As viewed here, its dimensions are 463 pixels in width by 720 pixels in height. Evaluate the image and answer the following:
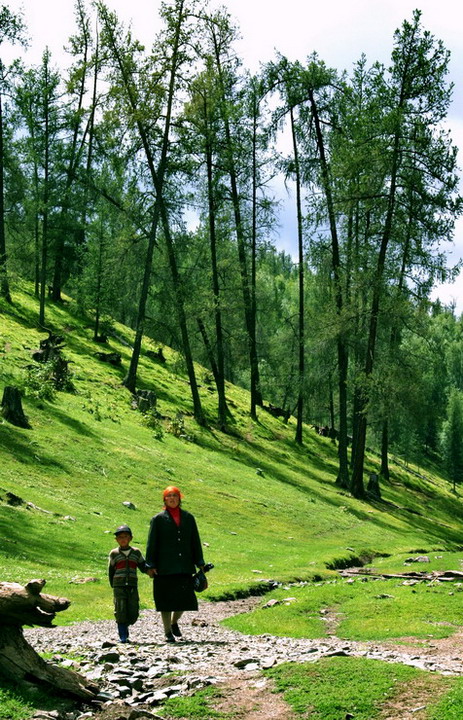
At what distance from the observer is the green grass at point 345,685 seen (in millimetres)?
8820

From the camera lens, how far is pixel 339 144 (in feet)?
141

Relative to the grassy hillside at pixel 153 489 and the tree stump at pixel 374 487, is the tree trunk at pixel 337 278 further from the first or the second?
the tree stump at pixel 374 487

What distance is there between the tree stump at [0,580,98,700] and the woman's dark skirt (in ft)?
12.7

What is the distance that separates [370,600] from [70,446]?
17.1 meters

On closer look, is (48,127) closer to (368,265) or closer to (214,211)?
(214,211)

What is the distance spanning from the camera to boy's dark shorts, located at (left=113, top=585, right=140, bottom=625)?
12406mm

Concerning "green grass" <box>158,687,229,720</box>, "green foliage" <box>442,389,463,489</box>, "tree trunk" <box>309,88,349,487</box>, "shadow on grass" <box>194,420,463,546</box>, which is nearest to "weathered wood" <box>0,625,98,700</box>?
"green grass" <box>158,687,229,720</box>

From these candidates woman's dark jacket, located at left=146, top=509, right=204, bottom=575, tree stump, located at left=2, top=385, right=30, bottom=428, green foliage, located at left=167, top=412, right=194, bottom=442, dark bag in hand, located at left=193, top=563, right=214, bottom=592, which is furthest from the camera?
green foliage, located at left=167, top=412, right=194, bottom=442

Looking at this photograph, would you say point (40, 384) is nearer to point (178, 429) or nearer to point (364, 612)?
point (178, 429)

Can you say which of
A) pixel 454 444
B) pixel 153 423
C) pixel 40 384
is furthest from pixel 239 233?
pixel 454 444

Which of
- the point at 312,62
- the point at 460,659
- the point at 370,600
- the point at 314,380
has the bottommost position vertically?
the point at 370,600

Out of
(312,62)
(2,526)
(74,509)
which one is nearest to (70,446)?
(74,509)

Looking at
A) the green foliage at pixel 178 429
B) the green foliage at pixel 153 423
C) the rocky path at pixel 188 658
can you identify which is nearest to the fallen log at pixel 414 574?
the rocky path at pixel 188 658

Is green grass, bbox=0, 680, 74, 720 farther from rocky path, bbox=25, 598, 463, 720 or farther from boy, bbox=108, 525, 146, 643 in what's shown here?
boy, bbox=108, 525, 146, 643
